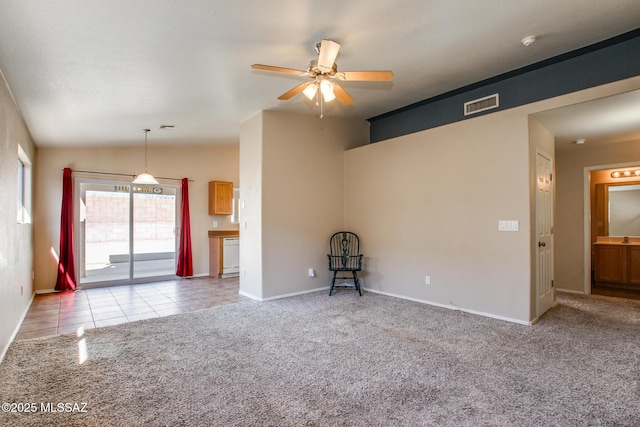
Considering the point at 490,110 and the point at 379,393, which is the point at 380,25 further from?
the point at 379,393

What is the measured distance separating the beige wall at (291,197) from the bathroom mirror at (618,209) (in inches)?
198

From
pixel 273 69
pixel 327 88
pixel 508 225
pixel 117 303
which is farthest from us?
pixel 117 303

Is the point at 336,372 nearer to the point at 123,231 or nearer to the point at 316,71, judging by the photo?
the point at 316,71

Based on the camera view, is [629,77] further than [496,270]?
No

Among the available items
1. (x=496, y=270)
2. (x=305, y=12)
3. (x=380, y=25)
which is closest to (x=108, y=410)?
(x=305, y=12)

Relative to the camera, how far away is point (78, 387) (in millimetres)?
2363

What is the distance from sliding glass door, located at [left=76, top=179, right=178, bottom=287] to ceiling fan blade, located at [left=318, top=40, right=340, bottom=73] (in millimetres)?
5260

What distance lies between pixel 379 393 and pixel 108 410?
1775mm

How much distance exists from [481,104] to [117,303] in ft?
19.5

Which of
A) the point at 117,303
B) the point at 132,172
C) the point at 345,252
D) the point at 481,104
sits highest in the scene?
the point at 481,104

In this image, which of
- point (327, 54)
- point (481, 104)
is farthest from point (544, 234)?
point (327, 54)

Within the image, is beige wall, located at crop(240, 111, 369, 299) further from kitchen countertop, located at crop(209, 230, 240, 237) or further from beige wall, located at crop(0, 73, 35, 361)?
beige wall, located at crop(0, 73, 35, 361)

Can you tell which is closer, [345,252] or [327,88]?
[327,88]

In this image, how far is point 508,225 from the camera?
12.5ft
